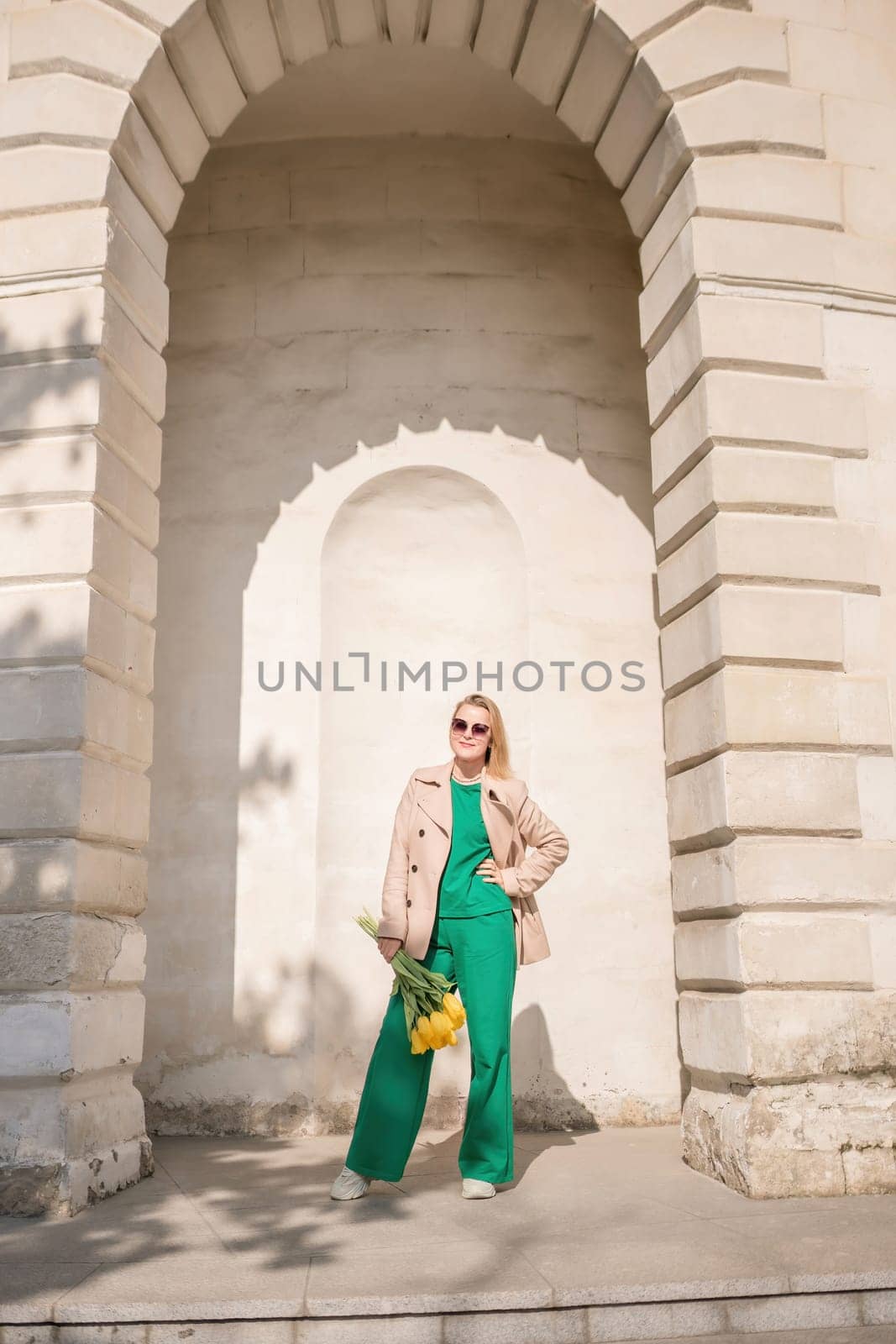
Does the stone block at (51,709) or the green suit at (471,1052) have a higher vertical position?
the stone block at (51,709)

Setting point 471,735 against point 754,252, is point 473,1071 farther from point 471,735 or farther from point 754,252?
point 754,252

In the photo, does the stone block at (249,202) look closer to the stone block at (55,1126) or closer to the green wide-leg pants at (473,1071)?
the green wide-leg pants at (473,1071)

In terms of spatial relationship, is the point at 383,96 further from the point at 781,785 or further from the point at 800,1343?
the point at 800,1343

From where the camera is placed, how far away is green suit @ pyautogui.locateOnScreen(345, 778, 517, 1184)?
4.88 meters

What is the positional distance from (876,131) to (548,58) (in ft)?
5.47

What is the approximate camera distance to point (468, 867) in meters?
5.14

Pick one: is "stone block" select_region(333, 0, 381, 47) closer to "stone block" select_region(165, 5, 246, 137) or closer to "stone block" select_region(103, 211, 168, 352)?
"stone block" select_region(165, 5, 246, 137)

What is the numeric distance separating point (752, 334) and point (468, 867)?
2.68m

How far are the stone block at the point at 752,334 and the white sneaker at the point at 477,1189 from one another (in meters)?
3.54

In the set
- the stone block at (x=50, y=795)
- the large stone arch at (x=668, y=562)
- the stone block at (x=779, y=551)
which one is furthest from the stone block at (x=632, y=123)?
the stone block at (x=50, y=795)

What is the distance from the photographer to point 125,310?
5.81 meters

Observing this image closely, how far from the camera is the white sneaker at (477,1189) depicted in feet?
15.8

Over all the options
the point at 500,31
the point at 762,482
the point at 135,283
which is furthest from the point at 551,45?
the point at 762,482

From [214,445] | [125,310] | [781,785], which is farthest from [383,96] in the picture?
[781,785]
